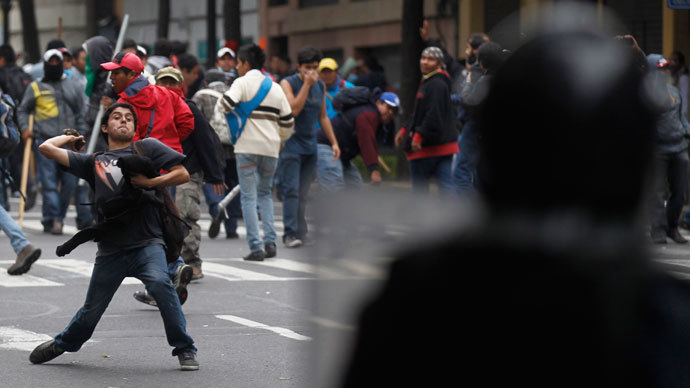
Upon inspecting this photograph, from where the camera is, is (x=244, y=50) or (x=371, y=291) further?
(x=244, y=50)

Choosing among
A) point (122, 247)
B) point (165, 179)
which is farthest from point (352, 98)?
point (122, 247)

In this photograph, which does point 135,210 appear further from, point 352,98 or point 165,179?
point 352,98

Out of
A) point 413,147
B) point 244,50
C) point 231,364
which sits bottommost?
point 231,364

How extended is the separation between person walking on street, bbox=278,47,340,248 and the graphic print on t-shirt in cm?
548

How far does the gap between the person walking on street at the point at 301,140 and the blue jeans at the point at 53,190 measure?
2.88m

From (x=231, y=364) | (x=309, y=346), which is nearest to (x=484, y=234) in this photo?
(x=309, y=346)

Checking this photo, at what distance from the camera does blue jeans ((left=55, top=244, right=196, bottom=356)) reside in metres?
6.36

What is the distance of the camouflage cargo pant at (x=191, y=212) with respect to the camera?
962cm

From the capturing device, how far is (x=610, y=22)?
1.46 meters

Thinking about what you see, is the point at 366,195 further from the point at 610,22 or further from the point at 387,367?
the point at 610,22

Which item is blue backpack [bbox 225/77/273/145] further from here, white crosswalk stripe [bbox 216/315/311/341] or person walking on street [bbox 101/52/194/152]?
white crosswalk stripe [bbox 216/315/311/341]

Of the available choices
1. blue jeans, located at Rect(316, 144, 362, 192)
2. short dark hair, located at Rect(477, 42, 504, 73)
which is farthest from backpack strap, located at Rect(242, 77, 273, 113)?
short dark hair, located at Rect(477, 42, 504, 73)

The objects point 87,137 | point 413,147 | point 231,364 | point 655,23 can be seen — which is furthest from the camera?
point 655,23

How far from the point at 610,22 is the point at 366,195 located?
→ 34cm
